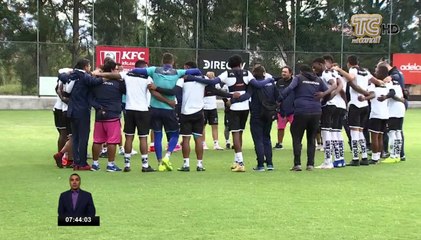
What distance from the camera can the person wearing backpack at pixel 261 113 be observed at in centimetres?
1045

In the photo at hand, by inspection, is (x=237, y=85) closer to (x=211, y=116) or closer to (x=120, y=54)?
(x=211, y=116)

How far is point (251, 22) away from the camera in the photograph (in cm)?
3322

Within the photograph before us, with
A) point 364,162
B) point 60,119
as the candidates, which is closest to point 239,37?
point 364,162

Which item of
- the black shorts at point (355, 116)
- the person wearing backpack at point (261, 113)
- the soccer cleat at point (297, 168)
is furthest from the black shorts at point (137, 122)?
the black shorts at point (355, 116)

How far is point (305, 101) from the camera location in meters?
10.5

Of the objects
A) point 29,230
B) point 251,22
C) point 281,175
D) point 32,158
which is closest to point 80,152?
point 32,158

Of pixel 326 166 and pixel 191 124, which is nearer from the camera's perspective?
pixel 191 124

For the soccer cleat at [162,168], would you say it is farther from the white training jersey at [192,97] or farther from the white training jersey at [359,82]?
the white training jersey at [359,82]

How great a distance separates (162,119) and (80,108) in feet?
4.45

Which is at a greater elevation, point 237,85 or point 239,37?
point 239,37

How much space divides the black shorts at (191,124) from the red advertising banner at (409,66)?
82.9 feet

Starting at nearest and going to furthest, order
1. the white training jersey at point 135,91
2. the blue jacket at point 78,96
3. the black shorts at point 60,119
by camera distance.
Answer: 1. the white training jersey at point 135,91
2. the blue jacket at point 78,96
3. the black shorts at point 60,119

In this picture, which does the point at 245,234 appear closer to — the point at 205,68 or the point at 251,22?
the point at 205,68

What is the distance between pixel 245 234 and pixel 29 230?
207cm
